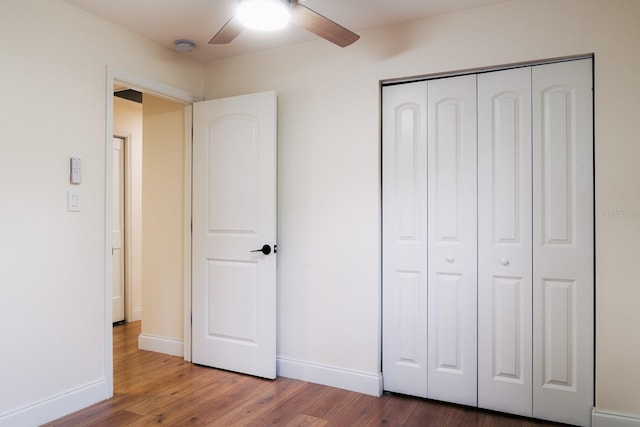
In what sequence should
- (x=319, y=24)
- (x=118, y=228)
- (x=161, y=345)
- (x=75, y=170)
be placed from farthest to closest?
(x=118, y=228) → (x=161, y=345) → (x=75, y=170) → (x=319, y=24)

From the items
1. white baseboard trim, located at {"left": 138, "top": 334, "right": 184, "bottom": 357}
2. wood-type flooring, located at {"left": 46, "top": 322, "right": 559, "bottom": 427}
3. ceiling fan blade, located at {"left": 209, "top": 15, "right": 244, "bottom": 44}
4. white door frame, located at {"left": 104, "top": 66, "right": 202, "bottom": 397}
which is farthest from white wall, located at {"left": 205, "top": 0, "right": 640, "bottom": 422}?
white baseboard trim, located at {"left": 138, "top": 334, "right": 184, "bottom": 357}

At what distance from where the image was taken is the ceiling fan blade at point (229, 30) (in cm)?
225

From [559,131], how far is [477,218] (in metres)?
0.67

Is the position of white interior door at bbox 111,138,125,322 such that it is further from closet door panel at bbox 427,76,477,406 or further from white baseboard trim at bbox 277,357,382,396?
closet door panel at bbox 427,76,477,406

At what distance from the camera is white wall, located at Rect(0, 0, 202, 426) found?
2.40 metres

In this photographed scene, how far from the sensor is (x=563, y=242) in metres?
2.55

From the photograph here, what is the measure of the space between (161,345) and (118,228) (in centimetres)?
174

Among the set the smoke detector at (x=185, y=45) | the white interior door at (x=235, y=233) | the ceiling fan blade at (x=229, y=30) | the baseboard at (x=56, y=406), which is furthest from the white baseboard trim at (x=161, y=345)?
the ceiling fan blade at (x=229, y=30)

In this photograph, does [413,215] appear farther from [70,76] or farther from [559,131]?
[70,76]

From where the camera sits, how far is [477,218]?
9.04 ft

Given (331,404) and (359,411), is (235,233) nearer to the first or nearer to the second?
(331,404)

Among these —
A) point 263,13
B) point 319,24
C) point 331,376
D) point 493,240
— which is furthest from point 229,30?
point 331,376

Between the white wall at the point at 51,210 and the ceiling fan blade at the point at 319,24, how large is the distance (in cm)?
147

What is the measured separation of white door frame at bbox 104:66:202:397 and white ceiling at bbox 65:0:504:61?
0.35 meters
